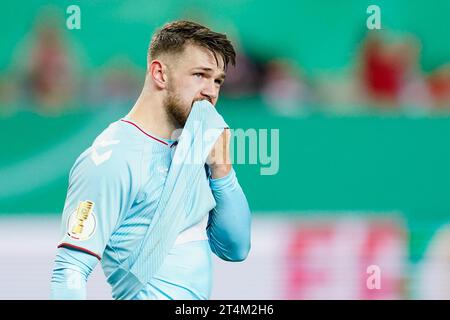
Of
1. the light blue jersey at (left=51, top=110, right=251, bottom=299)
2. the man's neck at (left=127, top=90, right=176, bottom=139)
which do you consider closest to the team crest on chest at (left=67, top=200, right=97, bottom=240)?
the light blue jersey at (left=51, top=110, right=251, bottom=299)

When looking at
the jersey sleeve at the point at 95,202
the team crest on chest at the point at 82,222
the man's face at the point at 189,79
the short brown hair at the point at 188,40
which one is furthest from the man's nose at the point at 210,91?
the team crest on chest at the point at 82,222

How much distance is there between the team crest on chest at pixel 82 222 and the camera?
2.79 m

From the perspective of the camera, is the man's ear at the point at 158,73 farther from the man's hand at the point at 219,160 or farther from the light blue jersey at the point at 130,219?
the man's hand at the point at 219,160

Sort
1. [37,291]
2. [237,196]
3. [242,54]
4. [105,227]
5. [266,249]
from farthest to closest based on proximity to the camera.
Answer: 1. [242,54]
2. [266,249]
3. [37,291]
4. [237,196]
5. [105,227]

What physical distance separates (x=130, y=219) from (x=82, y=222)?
193mm

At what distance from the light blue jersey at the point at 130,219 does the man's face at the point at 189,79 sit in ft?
0.45

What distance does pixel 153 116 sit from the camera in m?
3.07

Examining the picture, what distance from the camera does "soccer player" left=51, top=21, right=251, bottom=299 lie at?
2.81 meters

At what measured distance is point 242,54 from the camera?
5.93 meters

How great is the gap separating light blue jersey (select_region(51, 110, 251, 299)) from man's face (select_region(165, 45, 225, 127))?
138 mm

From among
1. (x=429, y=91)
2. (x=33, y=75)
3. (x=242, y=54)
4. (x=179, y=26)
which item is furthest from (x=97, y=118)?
(x=179, y=26)
